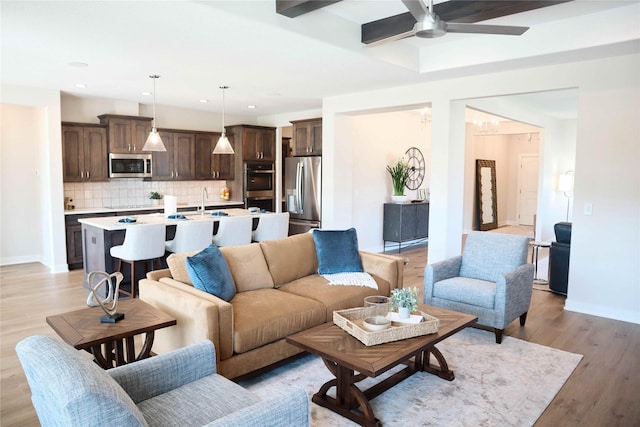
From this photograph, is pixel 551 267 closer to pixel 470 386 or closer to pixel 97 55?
pixel 470 386

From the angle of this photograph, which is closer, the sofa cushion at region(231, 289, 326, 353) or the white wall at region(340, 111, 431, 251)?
the sofa cushion at region(231, 289, 326, 353)

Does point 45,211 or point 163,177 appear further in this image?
point 163,177

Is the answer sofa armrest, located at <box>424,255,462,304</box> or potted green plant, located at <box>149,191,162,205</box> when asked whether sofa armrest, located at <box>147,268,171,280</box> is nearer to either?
sofa armrest, located at <box>424,255,462,304</box>

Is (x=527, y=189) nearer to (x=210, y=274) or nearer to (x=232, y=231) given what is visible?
(x=232, y=231)

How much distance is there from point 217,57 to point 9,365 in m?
3.29

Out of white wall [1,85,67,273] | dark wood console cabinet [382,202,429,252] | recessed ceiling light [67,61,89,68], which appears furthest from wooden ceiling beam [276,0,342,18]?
dark wood console cabinet [382,202,429,252]

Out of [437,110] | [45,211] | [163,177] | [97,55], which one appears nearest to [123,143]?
[163,177]

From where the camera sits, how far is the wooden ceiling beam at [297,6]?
342cm

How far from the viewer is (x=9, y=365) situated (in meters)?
3.41

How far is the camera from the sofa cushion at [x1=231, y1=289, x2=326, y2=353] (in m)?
3.01

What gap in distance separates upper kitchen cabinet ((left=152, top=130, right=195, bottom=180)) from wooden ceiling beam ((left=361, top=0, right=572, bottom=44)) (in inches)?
195

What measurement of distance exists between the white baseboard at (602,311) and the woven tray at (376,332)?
271 centimetres

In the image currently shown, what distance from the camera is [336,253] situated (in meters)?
4.37

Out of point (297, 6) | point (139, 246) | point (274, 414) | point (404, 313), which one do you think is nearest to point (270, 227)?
point (139, 246)
